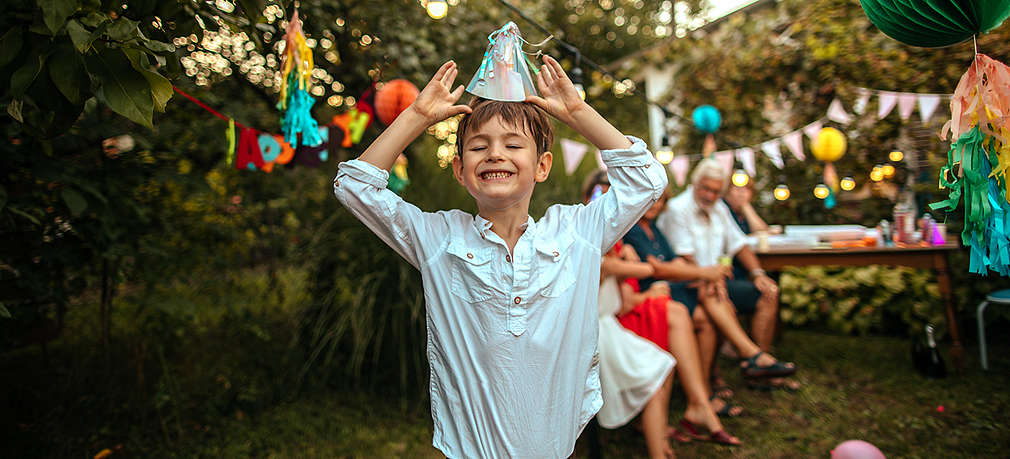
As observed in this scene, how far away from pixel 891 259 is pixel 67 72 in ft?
14.5

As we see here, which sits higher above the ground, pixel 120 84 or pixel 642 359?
pixel 120 84

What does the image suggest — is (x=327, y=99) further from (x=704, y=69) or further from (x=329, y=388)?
(x=704, y=69)

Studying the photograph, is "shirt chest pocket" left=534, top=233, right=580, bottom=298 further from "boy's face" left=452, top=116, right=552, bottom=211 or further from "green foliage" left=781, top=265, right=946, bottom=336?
"green foliage" left=781, top=265, right=946, bottom=336

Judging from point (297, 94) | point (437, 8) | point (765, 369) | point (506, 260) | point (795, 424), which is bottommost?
point (795, 424)

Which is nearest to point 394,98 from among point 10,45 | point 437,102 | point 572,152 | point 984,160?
point 572,152

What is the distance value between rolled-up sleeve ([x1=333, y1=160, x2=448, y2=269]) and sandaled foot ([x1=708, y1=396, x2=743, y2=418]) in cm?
243

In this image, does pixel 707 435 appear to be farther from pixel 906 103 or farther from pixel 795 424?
pixel 906 103

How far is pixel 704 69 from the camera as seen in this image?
665 centimetres

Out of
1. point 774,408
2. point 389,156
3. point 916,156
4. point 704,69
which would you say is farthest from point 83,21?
point 704,69

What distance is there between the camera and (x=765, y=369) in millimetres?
3182

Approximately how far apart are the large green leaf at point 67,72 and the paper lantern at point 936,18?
6.10 feet

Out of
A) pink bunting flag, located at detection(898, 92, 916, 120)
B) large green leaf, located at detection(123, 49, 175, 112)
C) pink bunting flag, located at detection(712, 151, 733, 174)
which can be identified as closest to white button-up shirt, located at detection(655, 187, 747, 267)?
pink bunting flag, located at detection(712, 151, 733, 174)

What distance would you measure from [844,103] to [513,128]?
531 cm

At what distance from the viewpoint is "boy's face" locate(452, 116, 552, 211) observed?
1294 millimetres
